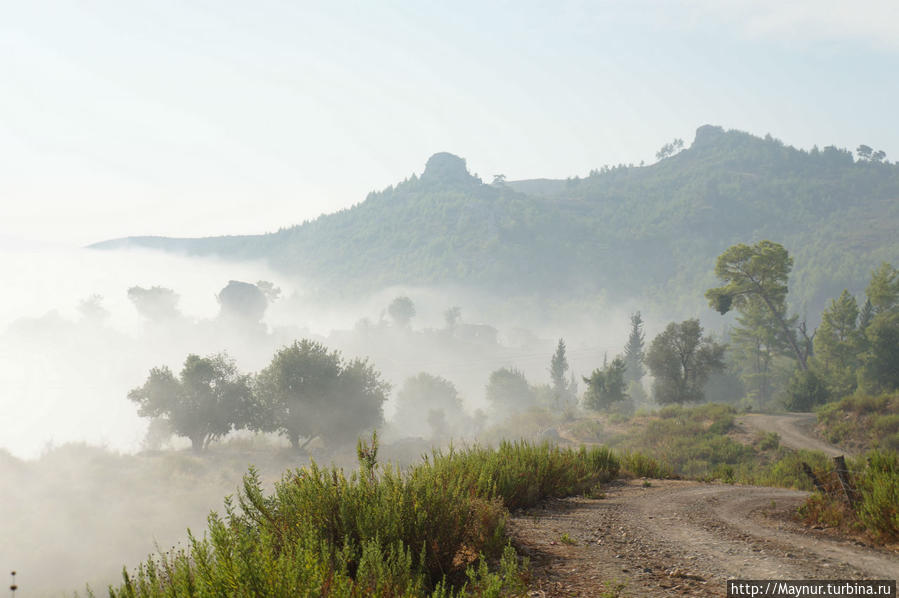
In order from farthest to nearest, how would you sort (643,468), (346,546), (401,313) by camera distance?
(401,313) → (643,468) → (346,546)

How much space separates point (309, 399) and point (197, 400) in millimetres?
10356

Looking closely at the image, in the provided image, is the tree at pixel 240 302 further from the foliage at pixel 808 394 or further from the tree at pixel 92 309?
the foliage at pixel 808 394

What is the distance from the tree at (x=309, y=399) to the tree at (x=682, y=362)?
109 ft

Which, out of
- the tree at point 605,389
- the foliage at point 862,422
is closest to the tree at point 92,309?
the tree at point 605,389

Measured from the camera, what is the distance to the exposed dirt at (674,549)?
5367 mm

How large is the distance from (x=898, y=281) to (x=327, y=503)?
7858 cm

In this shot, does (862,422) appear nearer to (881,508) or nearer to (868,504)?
(868,504)

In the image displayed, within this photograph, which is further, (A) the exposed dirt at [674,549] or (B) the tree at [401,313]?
(B) the tree at [401,313]

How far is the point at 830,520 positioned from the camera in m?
8.20

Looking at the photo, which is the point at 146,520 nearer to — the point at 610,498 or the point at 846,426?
the point at 610,498

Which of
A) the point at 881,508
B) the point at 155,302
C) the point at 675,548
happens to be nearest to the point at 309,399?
the point at 675,548

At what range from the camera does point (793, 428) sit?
123 feet

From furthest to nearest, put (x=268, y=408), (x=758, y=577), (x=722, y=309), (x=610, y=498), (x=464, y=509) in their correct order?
1. (x=722, y=309)
2. (x=268, y=408)
3. (x=610, y=498)
4. (x=464, y=509)
5. (x=758, y=577)

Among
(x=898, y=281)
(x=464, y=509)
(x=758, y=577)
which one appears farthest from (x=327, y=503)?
(x=898, y=281)
